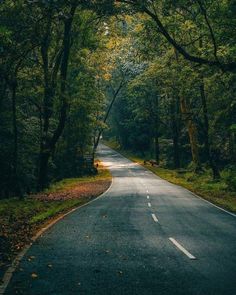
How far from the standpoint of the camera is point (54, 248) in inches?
403

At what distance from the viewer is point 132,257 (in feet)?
30.2

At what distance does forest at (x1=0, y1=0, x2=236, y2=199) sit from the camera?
63.3ft

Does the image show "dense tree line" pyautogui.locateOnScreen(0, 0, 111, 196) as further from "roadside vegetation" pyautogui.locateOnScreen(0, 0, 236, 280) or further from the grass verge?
the grass verge

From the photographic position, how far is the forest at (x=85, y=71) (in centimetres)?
1930

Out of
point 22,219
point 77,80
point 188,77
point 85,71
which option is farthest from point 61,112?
point 85,71

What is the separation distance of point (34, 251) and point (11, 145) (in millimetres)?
15818

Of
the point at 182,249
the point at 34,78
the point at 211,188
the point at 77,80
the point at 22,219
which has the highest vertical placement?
the point at 77,80

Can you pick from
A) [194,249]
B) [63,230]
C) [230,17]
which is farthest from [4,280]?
[230,17]

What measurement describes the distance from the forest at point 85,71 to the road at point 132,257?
492cm

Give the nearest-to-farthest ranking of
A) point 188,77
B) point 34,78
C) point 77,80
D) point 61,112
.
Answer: point 34,78 → point 61,112 → point 188,77 → point 77,80

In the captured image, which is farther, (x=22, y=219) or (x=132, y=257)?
(x=22, y=219)

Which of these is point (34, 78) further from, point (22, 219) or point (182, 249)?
point (182, 249)

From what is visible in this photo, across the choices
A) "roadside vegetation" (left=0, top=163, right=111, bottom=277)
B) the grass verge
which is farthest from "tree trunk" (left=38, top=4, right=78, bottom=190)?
the grass verge

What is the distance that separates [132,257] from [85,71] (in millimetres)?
34792
